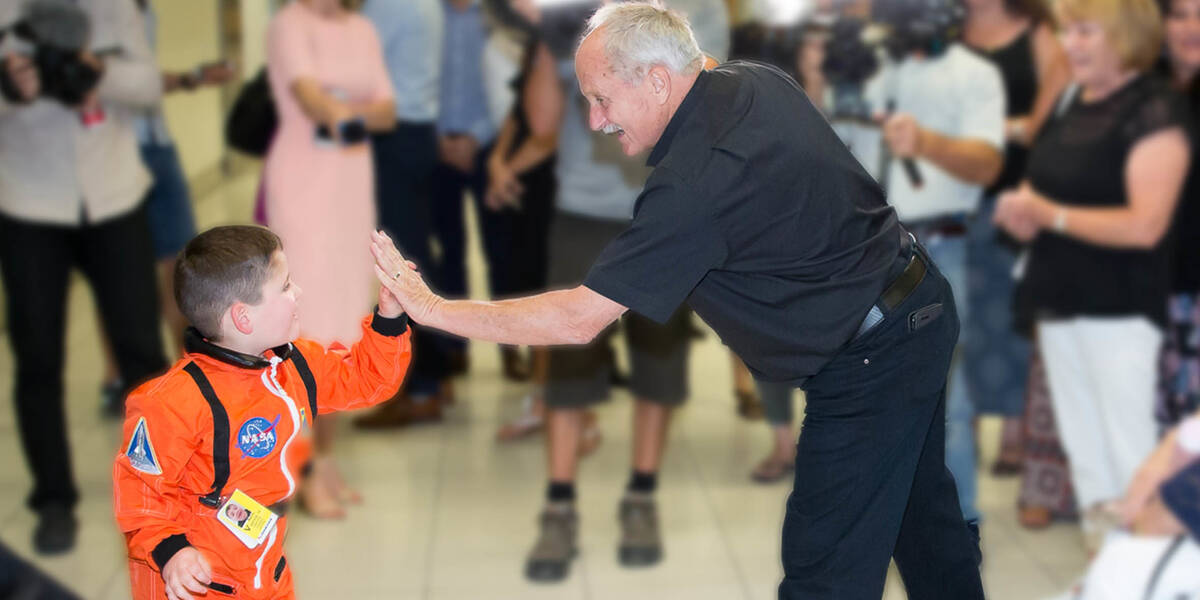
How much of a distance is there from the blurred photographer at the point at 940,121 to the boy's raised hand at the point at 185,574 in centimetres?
210

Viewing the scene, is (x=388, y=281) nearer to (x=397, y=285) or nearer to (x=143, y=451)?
(x=397, y=285)

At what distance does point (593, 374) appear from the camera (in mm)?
3500

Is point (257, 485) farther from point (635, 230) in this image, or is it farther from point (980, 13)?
point (980, 13)

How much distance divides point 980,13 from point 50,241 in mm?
2732

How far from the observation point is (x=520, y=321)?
2035 mm

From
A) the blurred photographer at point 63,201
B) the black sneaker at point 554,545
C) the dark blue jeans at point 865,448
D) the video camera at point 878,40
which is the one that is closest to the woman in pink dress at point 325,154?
the blurred photographer at point 63,201

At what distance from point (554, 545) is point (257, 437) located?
170cm

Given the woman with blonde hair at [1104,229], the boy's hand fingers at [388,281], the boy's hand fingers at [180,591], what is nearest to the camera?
the boy's hand fingers at [180,591]

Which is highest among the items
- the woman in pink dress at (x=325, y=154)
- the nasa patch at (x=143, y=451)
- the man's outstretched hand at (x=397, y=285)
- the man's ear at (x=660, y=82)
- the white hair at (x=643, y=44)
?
the white hair at (x=643, y=44)

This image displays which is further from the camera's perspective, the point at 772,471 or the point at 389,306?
the point at 772,471

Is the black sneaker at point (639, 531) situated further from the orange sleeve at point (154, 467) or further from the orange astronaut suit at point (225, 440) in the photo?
the orange sleeve at point (154, 467)

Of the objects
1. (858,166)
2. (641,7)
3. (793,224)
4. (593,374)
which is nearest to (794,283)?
(793,224)

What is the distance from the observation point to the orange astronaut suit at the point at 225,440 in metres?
1.81

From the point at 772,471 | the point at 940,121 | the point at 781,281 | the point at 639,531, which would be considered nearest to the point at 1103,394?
the point at 940,121
